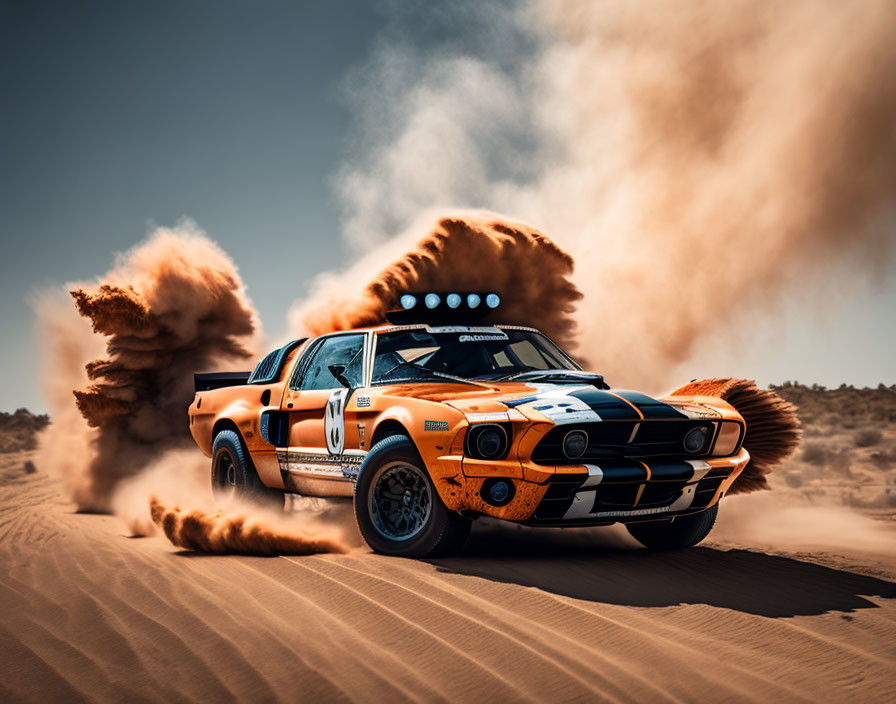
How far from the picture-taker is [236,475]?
25.9 ft

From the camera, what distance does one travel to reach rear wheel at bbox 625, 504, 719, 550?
22.0 feet

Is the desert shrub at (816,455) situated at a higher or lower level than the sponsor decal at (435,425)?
higher

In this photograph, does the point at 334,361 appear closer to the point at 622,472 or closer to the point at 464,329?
the point at 464,329

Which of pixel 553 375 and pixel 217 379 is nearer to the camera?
pixel 553 375

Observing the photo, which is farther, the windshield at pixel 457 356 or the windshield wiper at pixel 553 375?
the windshield at pixel 457 356

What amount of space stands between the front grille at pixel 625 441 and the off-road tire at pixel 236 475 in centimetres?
318

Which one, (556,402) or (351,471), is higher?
(556,402)

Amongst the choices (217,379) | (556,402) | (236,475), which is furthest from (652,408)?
(217,379)

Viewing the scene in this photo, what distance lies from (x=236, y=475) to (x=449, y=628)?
4.09 m

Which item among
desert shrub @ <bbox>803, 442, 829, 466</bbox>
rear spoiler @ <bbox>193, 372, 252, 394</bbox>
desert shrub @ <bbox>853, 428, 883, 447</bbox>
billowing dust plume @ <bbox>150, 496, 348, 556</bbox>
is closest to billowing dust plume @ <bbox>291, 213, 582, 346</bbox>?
rear spoiler @ <bbox>193, 372, 252, 394</bbox>

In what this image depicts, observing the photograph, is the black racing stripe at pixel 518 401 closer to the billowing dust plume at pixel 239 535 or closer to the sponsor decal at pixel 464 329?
the sponsor decal at pixel 464 329

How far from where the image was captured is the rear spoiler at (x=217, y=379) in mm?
9109

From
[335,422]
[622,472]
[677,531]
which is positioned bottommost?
[677,531]

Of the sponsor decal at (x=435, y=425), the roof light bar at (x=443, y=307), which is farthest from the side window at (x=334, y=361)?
the sponsor decal at (x=435, y=425)
